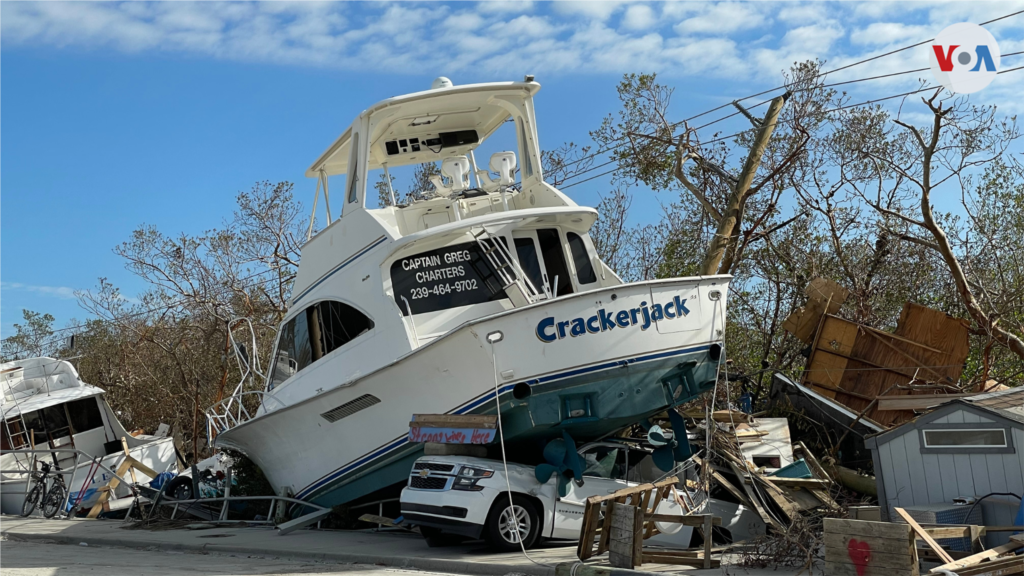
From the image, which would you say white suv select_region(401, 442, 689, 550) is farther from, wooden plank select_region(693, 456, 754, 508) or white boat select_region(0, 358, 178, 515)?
white boat select_region(0, 358, 178, 515)

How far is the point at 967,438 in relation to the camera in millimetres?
8359

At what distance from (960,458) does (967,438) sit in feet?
0.66

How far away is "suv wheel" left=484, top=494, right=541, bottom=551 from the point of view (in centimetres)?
954

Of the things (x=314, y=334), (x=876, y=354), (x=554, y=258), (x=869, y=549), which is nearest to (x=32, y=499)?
(x=314, y=334)

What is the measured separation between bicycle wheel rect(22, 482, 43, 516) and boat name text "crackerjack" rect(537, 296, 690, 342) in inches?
541

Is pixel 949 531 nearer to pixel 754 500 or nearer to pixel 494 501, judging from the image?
pixel 754 500

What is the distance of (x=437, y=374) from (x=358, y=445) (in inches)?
77.1

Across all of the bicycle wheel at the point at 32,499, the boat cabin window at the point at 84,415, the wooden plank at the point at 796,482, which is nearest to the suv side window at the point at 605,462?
the wooden plank at the point at 796,482

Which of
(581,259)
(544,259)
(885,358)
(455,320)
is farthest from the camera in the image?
(885,358)

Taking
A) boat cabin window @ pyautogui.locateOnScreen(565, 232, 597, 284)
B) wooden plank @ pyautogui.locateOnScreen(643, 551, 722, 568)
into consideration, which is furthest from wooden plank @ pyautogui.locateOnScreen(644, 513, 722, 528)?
boat cabin window @ pyautogui.locateOnScreen(565, 232, 597, 284)

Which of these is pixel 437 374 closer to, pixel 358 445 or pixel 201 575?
pixel 358 445

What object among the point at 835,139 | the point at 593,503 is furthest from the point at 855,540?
the point at 835,139

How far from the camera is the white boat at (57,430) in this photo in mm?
20031

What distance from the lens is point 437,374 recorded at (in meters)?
10.2
